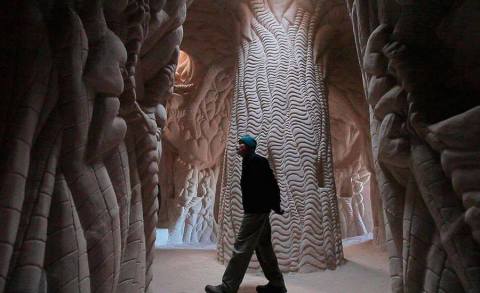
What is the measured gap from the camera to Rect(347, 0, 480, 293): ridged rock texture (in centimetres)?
82

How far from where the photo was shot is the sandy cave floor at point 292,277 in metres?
2.62

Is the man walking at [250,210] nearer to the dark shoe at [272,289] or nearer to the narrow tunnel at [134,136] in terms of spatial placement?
the dark shoe at [272,289]

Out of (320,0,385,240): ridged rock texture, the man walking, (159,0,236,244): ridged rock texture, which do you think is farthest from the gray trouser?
(159,0,236,244): ridged rock texture

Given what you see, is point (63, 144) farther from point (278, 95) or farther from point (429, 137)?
point (278, 95)

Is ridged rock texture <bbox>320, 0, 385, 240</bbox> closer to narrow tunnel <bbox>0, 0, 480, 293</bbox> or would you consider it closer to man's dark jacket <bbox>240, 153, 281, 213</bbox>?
man's dark jacket <bbox>240, 153, 281, 213</bbox>

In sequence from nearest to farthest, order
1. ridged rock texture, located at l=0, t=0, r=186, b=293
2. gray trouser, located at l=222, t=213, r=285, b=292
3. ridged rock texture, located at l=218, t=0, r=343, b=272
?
ridged rock texture, located at l=0, t=0, r=186, b=293 → gray trouser, located at l=222, t=213, r=285, b=292 → ridged rock texture, located at l=218, t=0, r=343, b=272

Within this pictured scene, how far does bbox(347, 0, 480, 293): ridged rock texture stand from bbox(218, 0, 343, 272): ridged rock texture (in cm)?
206

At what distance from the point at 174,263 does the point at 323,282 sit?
1487 mm

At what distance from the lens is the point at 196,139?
19.6 feet

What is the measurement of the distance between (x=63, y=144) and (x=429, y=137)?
0.84 metres

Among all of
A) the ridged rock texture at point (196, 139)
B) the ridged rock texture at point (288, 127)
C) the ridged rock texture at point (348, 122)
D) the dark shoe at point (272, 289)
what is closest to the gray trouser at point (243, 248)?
the dark shoe at point (272, 289)

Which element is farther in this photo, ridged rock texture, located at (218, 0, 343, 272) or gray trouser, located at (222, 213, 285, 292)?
ridged rock texture, located at (218, 0, 343, 272)

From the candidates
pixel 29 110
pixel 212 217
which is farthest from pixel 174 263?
pixel 29 110

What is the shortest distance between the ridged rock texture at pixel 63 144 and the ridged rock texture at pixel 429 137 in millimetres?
696
